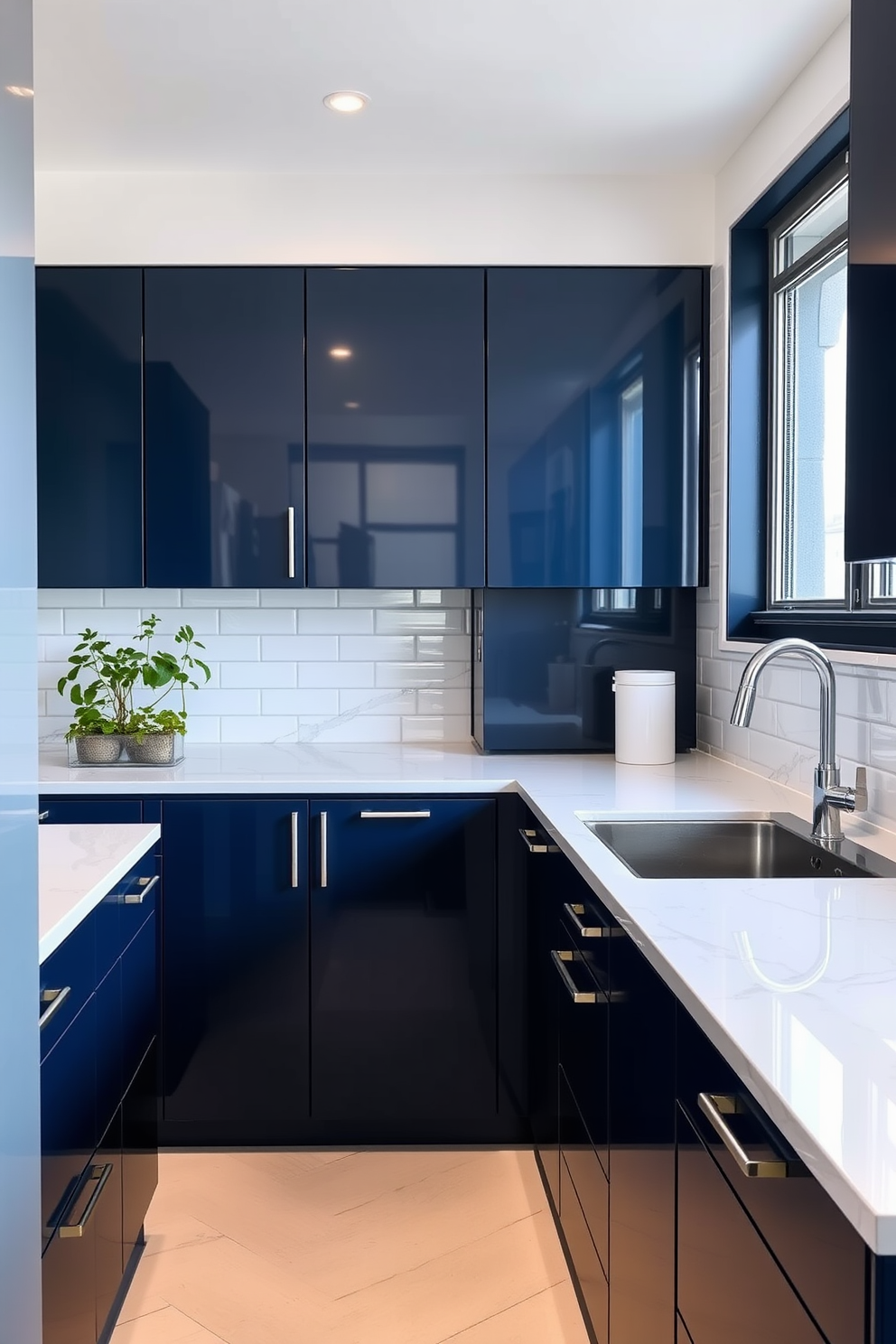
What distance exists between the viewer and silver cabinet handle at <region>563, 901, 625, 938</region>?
1.68 meters

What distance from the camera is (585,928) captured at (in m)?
1.85

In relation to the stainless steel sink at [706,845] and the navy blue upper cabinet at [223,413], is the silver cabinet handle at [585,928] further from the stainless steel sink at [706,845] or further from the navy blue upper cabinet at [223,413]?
the navy blue upper cabinet at [223,413]

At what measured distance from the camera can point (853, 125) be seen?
1.50 m

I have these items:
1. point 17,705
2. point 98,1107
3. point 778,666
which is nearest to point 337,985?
point 98,1107

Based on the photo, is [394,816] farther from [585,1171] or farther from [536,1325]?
[536,1325]

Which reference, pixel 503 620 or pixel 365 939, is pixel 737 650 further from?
pixel 365 939

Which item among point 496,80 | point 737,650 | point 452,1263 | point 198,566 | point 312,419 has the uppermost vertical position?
point 496,80

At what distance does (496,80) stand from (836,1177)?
2.35 metres

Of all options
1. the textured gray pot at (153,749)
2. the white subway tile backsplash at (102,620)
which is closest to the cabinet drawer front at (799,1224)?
the textured gray pot at (153,749)

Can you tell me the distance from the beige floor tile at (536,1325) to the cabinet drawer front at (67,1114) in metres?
0.83

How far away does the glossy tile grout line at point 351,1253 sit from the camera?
2029 millimetres

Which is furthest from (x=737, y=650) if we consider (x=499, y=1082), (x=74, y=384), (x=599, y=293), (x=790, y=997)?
(x=74, y=384)

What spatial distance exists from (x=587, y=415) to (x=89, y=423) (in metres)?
1.36

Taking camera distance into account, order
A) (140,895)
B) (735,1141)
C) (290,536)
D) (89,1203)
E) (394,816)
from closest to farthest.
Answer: (735,1141) → (89,1203) → (140,895) → (394,816) → (290,536)
